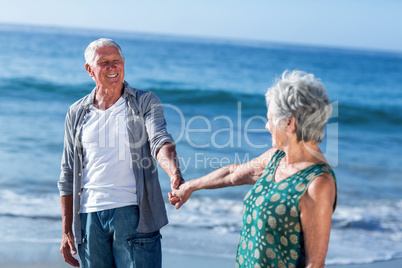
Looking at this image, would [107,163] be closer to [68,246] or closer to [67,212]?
Result: [67,212]

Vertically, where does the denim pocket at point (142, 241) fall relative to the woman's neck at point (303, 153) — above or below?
below

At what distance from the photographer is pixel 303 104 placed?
1.87 meters

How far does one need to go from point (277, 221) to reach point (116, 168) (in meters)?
0.93

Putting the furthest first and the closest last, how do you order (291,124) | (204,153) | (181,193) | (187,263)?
(204,153)
(187,263)
(181,193)
(291,124)

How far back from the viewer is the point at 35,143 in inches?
340

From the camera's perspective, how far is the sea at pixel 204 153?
15.6 feet

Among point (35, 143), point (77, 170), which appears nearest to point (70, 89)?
point (35, 143)

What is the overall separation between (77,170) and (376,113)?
15.3m

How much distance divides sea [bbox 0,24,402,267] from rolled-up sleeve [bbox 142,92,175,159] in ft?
2.25

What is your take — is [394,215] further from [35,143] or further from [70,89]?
[70,89]

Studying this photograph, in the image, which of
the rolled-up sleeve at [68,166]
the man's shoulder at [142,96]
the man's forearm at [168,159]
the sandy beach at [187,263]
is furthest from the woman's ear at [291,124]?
the sandy beach at [187,263]

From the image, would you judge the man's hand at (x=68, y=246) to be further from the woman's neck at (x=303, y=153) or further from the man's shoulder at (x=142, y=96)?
the woman's neck at (x=303, y=153)

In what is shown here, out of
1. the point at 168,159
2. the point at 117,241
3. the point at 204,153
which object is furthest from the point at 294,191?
the point at 204,153

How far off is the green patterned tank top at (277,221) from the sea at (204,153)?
0.43 metres
